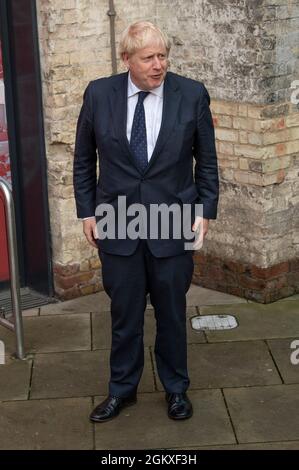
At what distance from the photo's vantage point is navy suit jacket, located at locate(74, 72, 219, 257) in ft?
13.9

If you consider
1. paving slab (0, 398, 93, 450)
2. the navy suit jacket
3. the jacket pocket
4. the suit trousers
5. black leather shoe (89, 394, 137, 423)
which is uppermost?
the navy suit jacket

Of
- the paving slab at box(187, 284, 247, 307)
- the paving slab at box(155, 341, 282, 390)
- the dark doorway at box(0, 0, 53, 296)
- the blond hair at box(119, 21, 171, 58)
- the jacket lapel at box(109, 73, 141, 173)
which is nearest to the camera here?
the blond hair at box(119, 21, 171, 58)

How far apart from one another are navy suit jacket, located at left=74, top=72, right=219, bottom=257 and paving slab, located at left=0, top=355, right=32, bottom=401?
98 cm

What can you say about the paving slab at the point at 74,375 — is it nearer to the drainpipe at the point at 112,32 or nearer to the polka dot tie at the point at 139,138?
the polka dot tie at the point at 139,138

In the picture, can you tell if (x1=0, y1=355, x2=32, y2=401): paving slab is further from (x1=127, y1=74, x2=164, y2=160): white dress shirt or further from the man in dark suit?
(x1=127, y1=74, x2=164, y2=160): white dress shirt

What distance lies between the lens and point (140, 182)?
425 cm

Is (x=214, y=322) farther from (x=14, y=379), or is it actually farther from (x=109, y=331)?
(x=14, y=379)

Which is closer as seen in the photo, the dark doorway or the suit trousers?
the suit trousers

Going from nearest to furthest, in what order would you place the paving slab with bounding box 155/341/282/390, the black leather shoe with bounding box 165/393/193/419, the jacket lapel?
the jacket lapel < the black leather shoe with bounding box 165/393/193/419 < the paving slab with bounding box 155/341/282/390

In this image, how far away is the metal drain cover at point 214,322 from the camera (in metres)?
5.62

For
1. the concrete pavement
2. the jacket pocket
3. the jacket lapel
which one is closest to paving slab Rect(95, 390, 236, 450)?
the concrete pavement

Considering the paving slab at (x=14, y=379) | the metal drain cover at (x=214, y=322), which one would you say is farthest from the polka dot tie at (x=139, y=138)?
the metal drain cover at (x=214, y=322)
